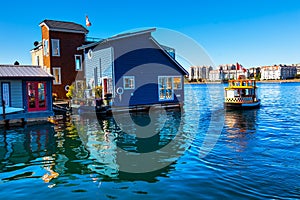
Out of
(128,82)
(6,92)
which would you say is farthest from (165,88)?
(6,92)

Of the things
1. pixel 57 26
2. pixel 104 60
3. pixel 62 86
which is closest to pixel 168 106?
pixel 104 60

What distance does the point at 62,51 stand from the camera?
27.5 meters

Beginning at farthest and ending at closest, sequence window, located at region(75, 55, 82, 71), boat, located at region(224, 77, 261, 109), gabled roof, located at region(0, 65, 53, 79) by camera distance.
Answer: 1. window, located at region(75, 55, 82, 71)
2. boat, located at region(224, 77, 261, 109)
3. gabled roof, located at region(0, 65, 53, 79)

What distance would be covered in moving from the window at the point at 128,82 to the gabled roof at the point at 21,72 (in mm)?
6804

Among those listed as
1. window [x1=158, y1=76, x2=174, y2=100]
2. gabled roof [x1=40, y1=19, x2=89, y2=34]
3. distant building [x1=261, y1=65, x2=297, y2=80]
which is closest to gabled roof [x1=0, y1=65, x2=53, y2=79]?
window [x1=158, y1=76, x2=174, y2=100]

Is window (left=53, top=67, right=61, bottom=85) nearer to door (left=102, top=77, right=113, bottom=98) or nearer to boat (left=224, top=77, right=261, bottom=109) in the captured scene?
door (left=102, top=77, right=113, bottom=98)

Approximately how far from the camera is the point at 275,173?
23.7 feet

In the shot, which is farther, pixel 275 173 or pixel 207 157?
pixel 207 157

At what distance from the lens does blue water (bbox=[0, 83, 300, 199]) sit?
6.29 m

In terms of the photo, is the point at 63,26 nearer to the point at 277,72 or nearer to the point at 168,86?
the point at 168,86

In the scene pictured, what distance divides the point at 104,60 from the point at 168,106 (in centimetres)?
712

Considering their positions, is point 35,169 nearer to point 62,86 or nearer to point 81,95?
point 81,95

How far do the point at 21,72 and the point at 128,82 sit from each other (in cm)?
856

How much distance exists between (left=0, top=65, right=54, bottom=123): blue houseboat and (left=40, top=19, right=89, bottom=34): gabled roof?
11.0m
